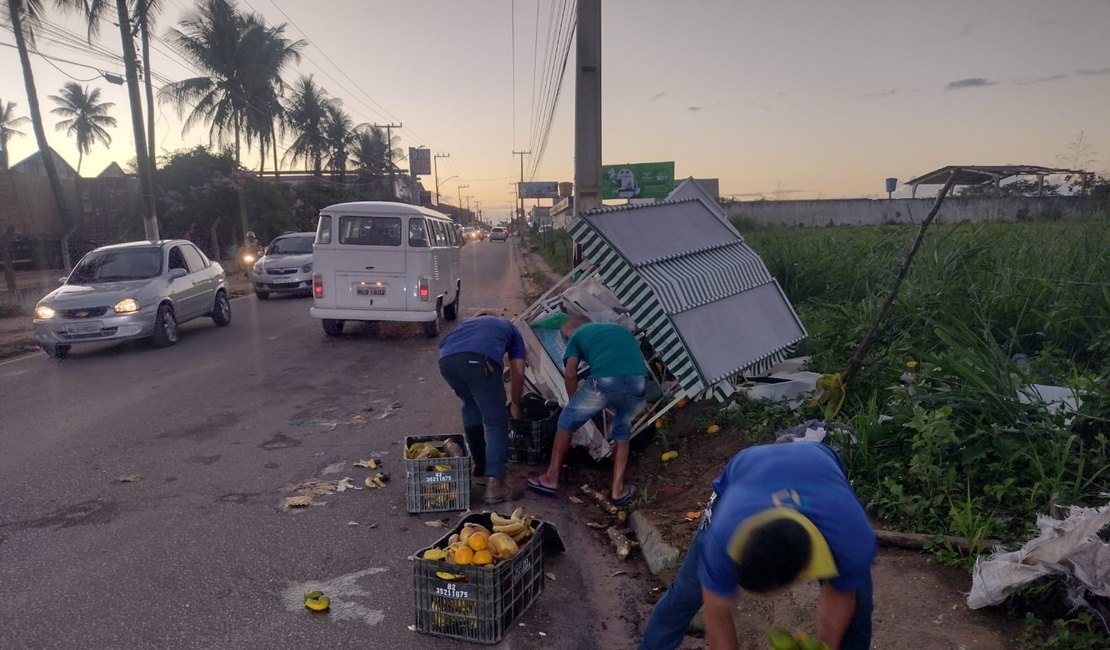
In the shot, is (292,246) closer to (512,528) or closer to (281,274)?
(281,274)

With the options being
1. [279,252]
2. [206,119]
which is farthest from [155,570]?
[206,119]

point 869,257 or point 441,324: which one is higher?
point 869,257

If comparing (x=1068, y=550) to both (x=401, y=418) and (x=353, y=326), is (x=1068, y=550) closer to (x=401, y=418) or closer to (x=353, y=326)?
(x=401, y=418)

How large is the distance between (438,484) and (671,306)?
231 centimetres

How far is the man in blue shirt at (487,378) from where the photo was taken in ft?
17.2

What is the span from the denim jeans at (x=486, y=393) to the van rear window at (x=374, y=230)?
23.6 feet

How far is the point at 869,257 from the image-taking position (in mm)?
10227

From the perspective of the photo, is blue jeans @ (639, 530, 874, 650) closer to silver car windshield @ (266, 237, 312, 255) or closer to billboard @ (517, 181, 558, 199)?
silver car windshield @ (266, 237, 312, 255)

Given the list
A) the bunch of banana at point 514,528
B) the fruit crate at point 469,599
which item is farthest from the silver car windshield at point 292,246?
the fruit crate at point 469,599

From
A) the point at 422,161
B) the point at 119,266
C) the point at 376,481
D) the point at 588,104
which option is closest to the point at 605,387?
the point at 376,481

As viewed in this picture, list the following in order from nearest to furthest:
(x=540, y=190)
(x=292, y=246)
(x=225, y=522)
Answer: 1. (x=225, y=522)
2. (x=292, y=246)
3. (x=540, y=190)

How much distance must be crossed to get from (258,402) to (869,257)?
8.43m

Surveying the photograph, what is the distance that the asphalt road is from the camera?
3.74 meters

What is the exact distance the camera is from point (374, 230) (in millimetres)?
12102
